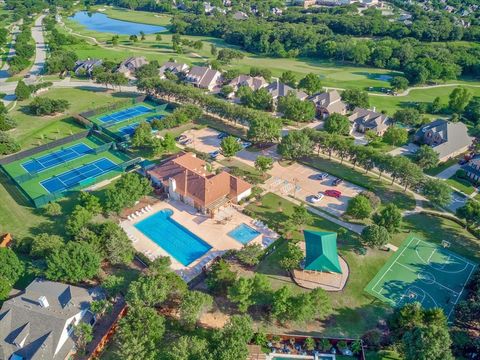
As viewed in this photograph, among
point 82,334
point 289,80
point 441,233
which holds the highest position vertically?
point 289,80

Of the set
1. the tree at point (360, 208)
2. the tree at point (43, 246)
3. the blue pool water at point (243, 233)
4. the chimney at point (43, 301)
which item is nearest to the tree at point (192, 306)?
the blue pool water at point (243, 233)

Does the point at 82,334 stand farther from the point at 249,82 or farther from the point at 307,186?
the point at 249,82

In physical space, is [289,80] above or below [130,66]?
above

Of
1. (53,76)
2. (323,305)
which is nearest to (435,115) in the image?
(323,305)

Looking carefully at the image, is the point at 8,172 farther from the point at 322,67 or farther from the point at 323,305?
the point at 322,67

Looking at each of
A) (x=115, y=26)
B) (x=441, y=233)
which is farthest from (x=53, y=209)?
(x=115, y=26)

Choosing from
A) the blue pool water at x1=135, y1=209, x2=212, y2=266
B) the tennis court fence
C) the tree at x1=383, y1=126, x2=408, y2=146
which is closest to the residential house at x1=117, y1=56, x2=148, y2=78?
the tennis court fence

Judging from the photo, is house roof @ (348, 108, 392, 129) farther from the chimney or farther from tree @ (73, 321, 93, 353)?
the chimney
